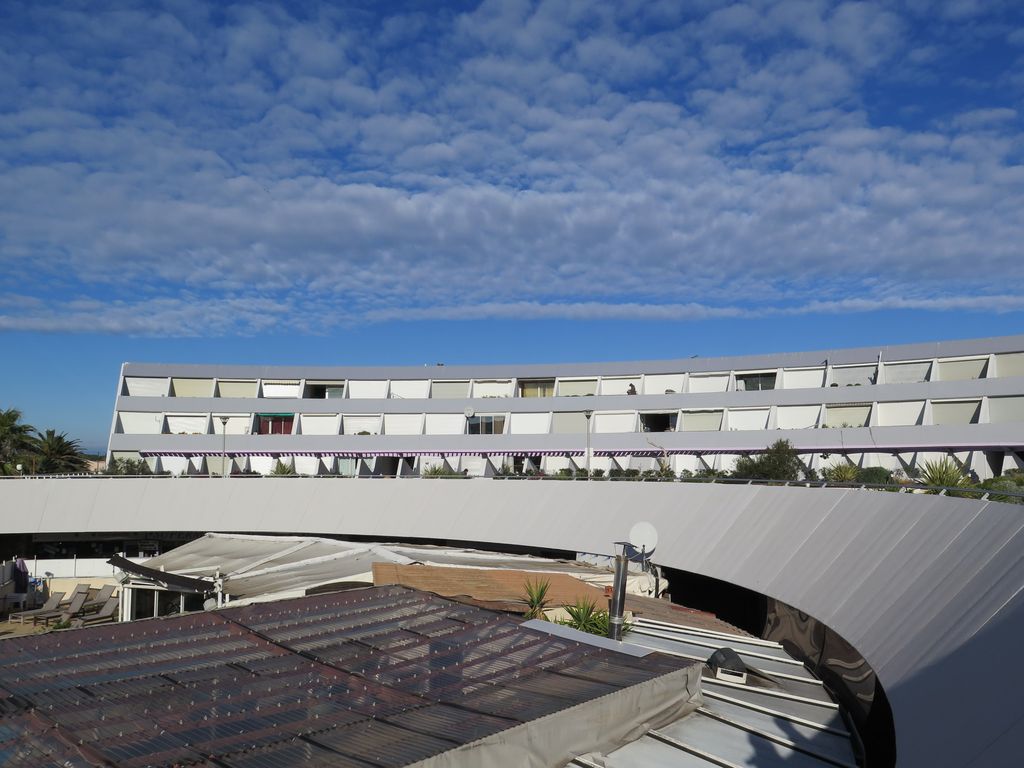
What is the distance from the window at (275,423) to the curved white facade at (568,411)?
98mm

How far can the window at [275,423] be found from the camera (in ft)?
177

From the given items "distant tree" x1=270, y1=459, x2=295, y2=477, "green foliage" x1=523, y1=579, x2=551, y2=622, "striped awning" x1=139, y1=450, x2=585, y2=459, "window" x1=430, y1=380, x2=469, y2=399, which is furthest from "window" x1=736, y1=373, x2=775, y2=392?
"green foliage" x1=523, y1=579, x2=551, y2=622

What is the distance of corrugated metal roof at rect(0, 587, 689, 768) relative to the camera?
6.85 meters

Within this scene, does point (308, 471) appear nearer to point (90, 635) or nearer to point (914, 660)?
point (90, 635)

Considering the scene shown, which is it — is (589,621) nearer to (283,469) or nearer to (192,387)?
(283,469)

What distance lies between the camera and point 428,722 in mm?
7598

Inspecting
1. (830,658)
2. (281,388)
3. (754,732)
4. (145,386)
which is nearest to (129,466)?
(145,386)

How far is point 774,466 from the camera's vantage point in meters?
36.1

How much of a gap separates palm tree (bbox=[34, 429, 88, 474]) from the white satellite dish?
1914 inches

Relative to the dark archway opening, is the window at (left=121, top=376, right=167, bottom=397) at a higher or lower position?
higher

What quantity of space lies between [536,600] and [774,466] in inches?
915

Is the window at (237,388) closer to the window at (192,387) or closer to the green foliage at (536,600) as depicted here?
the window at (192,387)

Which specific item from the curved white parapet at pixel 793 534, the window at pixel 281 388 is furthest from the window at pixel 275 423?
the curved white parapet at pixel 793 534

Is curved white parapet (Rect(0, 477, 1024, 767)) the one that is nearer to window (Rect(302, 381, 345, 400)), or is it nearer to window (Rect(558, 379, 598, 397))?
window (Rect(302, 381, 345, 400))
